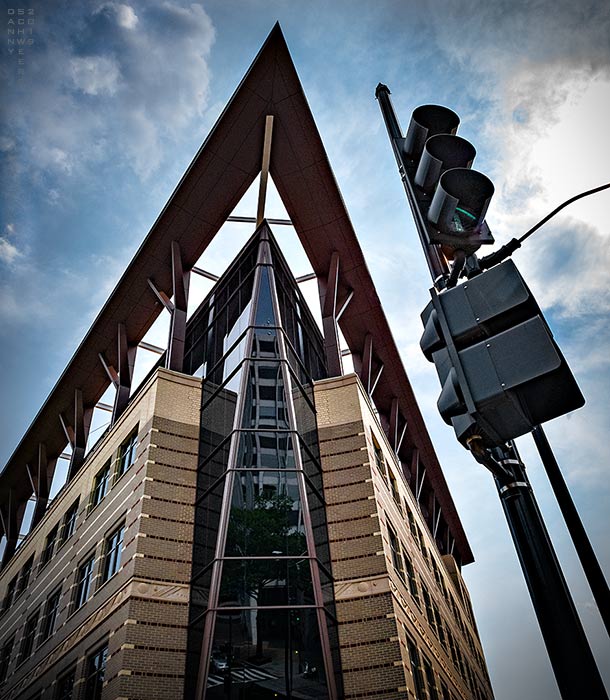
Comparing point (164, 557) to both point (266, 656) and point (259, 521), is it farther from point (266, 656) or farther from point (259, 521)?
point (266, 656)

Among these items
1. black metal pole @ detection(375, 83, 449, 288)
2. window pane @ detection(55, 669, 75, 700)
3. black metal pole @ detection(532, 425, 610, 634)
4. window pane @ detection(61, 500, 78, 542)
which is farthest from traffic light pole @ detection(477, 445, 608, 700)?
window pane @ detection(61, 500, 78, 542)

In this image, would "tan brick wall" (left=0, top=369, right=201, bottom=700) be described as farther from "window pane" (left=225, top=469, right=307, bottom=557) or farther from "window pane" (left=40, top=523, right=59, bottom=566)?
"window pane" (left=225, top=469, right=307, bottom=557)

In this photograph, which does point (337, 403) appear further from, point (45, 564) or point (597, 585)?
point (597, 585)

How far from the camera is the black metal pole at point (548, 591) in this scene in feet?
8.22

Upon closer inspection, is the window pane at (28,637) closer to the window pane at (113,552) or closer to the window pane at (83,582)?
the window pane at (83,582)

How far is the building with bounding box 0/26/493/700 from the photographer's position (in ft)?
52.0

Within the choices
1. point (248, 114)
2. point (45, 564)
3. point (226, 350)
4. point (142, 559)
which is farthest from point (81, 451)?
point (248, 114)

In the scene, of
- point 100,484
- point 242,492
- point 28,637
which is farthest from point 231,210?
point 28,637

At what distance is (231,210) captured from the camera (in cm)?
2672

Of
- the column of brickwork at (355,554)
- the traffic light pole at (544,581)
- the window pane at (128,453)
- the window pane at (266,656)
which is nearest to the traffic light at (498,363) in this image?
the traffic light pole at (544,581)

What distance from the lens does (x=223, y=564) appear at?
16.5 m

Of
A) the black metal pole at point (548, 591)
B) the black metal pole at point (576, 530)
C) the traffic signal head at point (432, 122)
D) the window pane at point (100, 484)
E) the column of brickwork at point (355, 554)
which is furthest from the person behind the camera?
the window pane at point (100, 484)

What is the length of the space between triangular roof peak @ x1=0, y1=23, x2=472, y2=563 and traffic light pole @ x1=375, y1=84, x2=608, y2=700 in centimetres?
2367

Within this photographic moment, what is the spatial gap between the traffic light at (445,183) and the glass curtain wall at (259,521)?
46.2 ft
